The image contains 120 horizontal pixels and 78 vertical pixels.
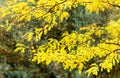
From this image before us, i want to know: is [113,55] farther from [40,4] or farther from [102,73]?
[102,73]

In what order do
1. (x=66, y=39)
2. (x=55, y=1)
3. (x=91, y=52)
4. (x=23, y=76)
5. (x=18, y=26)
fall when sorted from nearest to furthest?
1. (x=55, y=1)
2. (x=91, y=52)
3. (x=66, y=39)
4. (x=23, y=76)
5. (x=18, y=26)

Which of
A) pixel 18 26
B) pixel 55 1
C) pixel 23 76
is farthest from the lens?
pixel 18 26

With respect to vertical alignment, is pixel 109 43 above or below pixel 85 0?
below

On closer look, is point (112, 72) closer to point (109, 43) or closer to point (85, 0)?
point (109, 43)

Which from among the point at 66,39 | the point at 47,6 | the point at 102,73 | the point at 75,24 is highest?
the point at 47,6

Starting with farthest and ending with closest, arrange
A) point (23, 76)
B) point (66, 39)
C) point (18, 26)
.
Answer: point (18, 26)
point (23, 76)
point (66, 39)

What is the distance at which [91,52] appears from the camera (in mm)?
3234

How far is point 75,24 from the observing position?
593 cm

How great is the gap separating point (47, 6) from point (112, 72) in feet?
9.37

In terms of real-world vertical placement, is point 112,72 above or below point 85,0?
below

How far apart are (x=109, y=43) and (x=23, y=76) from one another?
7.29 feet

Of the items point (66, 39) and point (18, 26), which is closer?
point (66, 39)

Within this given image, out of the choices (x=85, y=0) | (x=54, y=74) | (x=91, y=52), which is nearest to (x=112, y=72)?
(x=54, y=74)

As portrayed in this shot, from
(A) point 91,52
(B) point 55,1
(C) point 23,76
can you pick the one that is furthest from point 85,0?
(C) point 23,76
